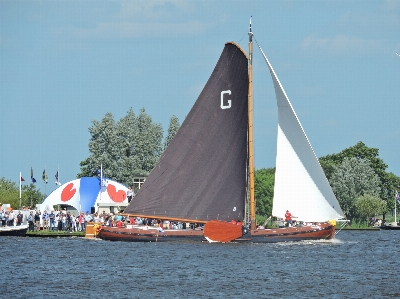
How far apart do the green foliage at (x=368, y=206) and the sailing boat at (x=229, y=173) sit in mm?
66019

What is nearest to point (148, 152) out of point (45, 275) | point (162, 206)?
point (162, 206)

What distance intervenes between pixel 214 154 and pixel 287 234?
7.73 metres

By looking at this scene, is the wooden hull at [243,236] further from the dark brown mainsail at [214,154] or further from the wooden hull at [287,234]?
the dark brown mainsail at [214,154]

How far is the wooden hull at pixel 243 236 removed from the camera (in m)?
66.8

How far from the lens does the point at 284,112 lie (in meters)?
67.4

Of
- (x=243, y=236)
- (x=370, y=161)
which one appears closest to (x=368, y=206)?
(x=370, y=161)

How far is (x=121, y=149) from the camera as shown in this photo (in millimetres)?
147500

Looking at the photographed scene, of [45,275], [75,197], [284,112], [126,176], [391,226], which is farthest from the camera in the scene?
[126,176]

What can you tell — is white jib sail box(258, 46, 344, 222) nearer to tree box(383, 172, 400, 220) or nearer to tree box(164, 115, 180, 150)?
tree box(164, 115, 180, 150)

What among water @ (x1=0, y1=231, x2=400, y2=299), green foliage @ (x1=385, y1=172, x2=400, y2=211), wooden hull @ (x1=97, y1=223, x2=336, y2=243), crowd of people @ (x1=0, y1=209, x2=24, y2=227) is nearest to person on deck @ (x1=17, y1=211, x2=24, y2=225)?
crowd of people @ (x1=0, y1=209, x2=24, y2=227)

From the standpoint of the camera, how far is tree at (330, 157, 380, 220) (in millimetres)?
140875

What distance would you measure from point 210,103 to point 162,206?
833 cm

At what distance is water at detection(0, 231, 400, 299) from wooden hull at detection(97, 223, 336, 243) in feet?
2.13

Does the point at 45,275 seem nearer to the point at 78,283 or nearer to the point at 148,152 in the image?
the point at 78,283
